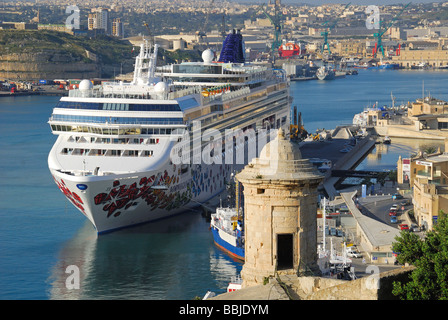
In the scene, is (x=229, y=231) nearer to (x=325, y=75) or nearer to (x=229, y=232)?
(x=229, y=232)

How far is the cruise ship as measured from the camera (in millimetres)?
23047

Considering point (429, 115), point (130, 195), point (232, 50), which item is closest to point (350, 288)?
point (130, 195)

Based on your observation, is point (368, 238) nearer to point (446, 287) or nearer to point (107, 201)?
point (107, 201)

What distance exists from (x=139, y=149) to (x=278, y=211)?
55.2ft

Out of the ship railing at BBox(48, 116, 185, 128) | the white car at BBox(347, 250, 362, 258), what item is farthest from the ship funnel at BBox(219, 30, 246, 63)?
the white car at BBox(347, 250, 362, 258)

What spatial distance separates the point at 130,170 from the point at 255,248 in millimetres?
15967

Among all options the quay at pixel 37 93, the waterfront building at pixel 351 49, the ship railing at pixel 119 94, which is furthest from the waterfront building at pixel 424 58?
the ship railing at pixel 119 94

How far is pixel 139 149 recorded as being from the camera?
78.9 ft

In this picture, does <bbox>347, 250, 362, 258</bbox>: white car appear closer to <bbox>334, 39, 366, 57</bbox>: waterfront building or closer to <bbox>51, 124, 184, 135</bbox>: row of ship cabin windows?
<bbox>51, 124, 184, 135</bbox>: row of ship cabin windows

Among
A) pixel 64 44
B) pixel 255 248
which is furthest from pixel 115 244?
pixel 64 44

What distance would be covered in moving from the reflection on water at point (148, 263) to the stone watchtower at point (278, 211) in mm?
10545

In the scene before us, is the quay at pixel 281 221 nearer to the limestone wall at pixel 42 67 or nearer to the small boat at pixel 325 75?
the limestone wall at pixel 42 67

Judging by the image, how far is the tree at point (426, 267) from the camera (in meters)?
7.81
